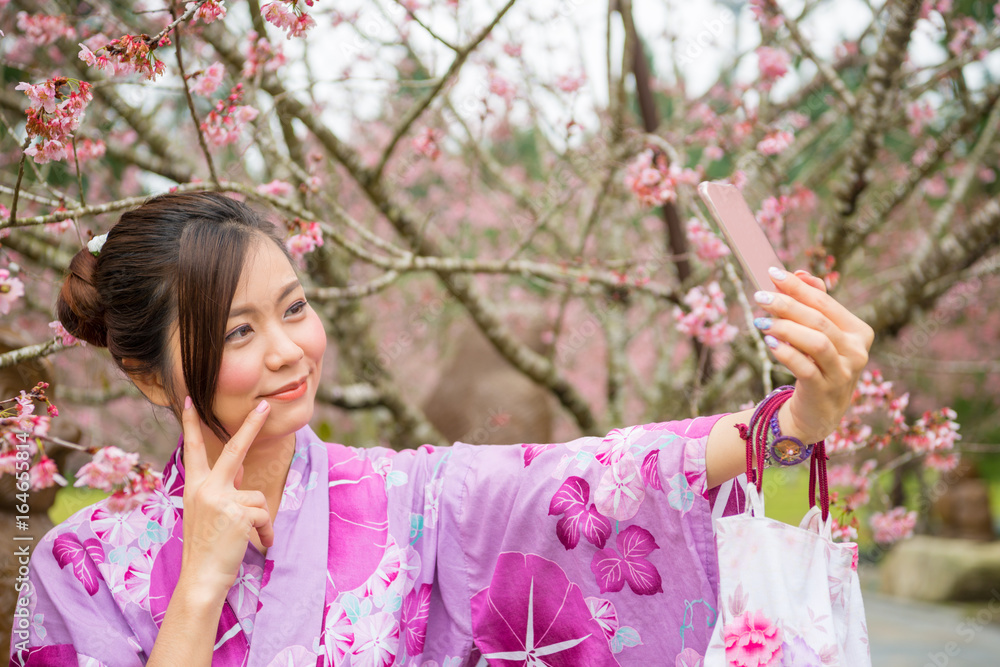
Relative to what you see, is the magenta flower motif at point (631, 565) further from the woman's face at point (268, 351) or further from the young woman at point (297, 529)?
the woman's face at point (268, 351)

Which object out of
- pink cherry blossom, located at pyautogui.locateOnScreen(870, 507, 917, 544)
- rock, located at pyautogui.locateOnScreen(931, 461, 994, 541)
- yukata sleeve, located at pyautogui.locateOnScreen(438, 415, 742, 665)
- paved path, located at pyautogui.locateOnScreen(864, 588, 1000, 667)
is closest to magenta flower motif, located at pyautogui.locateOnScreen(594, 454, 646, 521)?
yukata sleeve, located at pyautogui.locateOnScreen(438, 415, 742, 665)

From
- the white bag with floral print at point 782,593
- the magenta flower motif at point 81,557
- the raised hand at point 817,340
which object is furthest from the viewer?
the magenta flower motif at point 81,557

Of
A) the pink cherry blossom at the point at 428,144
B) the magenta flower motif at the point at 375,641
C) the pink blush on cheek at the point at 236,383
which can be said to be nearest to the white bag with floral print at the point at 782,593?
the magenta flower motif at the point at 375,641

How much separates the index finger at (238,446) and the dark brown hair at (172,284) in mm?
81

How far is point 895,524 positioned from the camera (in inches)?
108

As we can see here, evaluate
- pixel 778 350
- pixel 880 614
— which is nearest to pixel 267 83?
pixel 778 350

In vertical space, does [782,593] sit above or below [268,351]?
below

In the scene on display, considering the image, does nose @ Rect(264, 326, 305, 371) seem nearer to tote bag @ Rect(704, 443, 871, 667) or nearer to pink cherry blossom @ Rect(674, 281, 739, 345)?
tote bag @ Rect(704, 443, 871, 667)

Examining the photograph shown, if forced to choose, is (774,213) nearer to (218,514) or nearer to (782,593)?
(782,593)

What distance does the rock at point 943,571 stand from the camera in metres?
6.32

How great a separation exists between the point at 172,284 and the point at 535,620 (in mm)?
999

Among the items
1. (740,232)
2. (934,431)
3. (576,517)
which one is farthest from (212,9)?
(934,431)

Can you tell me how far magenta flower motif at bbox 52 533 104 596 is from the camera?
1.41 meters

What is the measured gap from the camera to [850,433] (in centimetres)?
207
